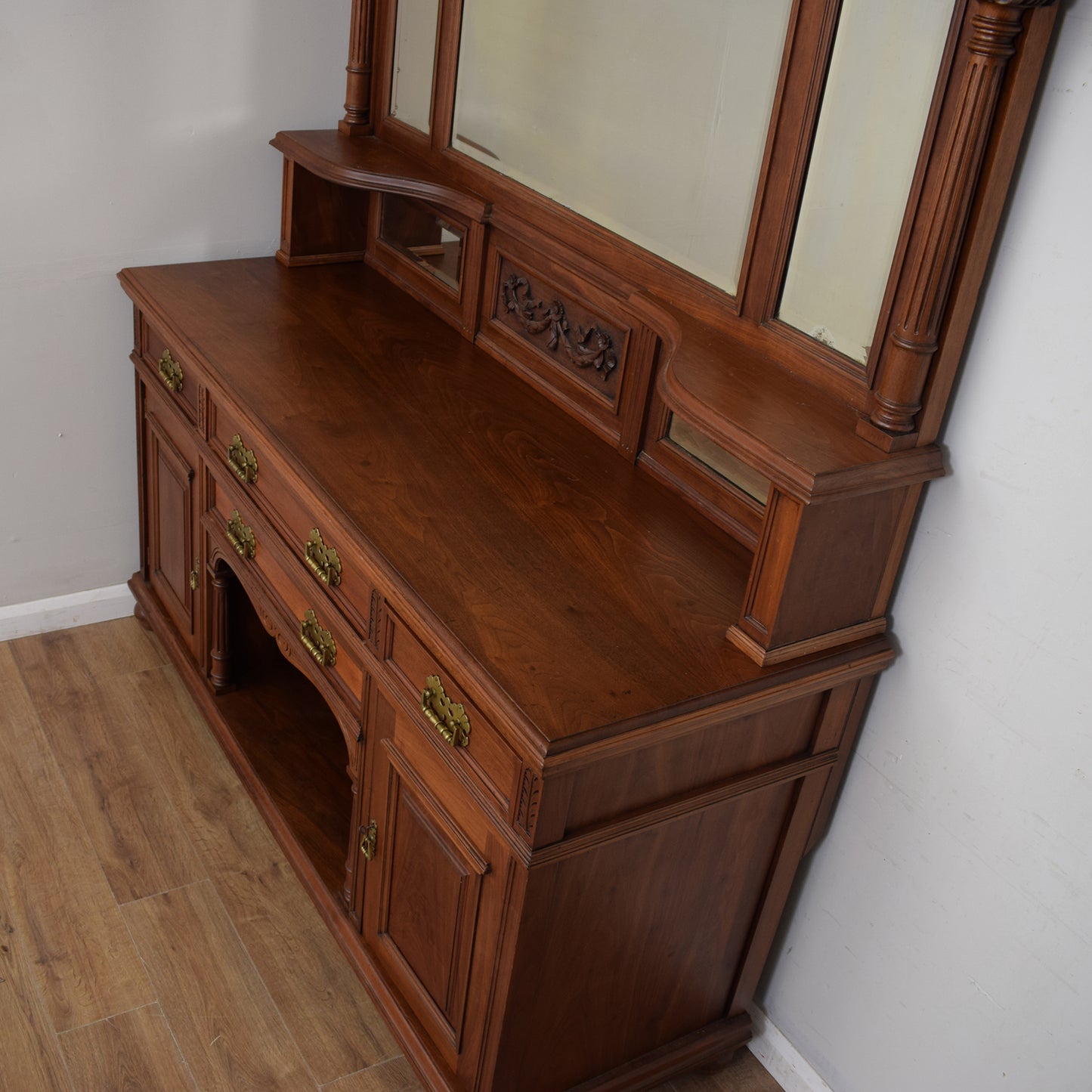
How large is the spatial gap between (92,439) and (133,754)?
0.71 meters

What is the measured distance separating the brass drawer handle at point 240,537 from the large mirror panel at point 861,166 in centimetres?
105

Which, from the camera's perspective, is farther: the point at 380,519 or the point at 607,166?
the point at 607,166

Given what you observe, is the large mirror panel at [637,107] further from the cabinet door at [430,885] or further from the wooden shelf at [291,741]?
the wooden shelf at [291,741]

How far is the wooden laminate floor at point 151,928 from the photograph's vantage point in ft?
6.47

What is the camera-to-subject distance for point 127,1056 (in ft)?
6.42

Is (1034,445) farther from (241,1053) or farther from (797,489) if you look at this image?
(241,1053)

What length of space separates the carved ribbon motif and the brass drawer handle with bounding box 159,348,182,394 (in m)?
0.67

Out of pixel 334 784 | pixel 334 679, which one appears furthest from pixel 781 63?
pixel 334 784

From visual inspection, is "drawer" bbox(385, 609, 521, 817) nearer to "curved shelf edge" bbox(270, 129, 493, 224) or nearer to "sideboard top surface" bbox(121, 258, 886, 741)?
"sideboard top surface" bbox(121, 258, 886, 741)

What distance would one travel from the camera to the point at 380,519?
176 centimetres

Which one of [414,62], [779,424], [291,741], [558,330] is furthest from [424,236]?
[779,424]

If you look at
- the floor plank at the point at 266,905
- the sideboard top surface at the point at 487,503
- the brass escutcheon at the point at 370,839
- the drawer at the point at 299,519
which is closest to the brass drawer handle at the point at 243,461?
the drawer at the point at 299,519

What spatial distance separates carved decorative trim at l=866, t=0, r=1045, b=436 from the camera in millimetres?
1289

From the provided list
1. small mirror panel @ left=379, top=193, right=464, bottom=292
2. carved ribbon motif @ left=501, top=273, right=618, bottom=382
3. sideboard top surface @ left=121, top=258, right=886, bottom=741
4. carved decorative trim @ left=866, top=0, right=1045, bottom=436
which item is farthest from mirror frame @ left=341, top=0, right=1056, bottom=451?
small mirror panel @ left=379, top=193, right=464, bottom=292
